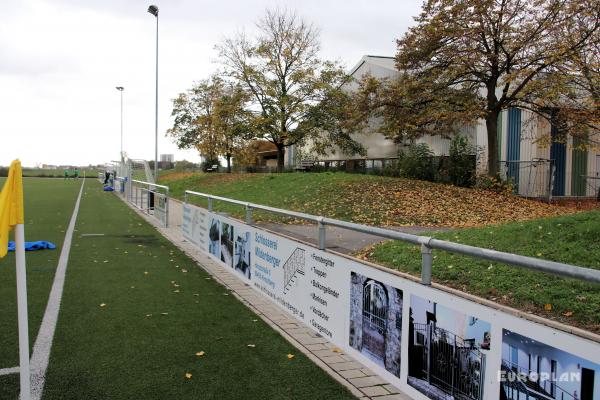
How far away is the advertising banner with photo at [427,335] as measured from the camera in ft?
8.14

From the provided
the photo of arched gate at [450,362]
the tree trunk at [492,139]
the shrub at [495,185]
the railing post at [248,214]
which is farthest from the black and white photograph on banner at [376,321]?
the tree trunk at [492,139]

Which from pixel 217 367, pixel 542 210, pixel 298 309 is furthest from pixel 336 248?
pixel 542 210

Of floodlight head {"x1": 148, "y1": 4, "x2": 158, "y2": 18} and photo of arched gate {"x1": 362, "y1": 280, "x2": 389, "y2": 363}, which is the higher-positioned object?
floodlight head {"x1": 148, "y1": 4, "x2": 158, "y2": 18}

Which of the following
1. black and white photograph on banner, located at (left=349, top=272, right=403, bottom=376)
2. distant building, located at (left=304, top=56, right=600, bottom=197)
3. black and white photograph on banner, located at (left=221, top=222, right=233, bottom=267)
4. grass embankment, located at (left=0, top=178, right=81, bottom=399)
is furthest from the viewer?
distant building, located at (left=304, top=56, right=600, bottom=197)

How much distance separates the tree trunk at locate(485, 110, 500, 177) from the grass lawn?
39.9 ft

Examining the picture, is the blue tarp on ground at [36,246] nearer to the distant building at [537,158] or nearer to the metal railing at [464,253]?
the metal railing at [464,253]

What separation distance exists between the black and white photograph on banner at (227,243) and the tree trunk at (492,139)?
14641 mm

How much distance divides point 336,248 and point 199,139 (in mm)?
46009

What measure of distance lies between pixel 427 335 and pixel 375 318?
26.0 inches

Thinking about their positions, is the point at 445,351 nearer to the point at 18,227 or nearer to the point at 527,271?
the point at 18,227

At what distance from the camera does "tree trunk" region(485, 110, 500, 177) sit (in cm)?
2017

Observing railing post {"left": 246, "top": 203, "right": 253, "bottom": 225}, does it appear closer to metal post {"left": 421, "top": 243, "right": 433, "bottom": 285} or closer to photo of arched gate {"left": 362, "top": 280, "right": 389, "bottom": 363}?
photo of arched gate {"left": 362, "top": 280, "right": 389, "bottom": 363}

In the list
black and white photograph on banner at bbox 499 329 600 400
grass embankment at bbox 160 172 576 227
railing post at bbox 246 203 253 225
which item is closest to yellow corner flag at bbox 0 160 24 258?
black and white photograph on banner at bbox 499 329 600 400

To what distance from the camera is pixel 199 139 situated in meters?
49.6
